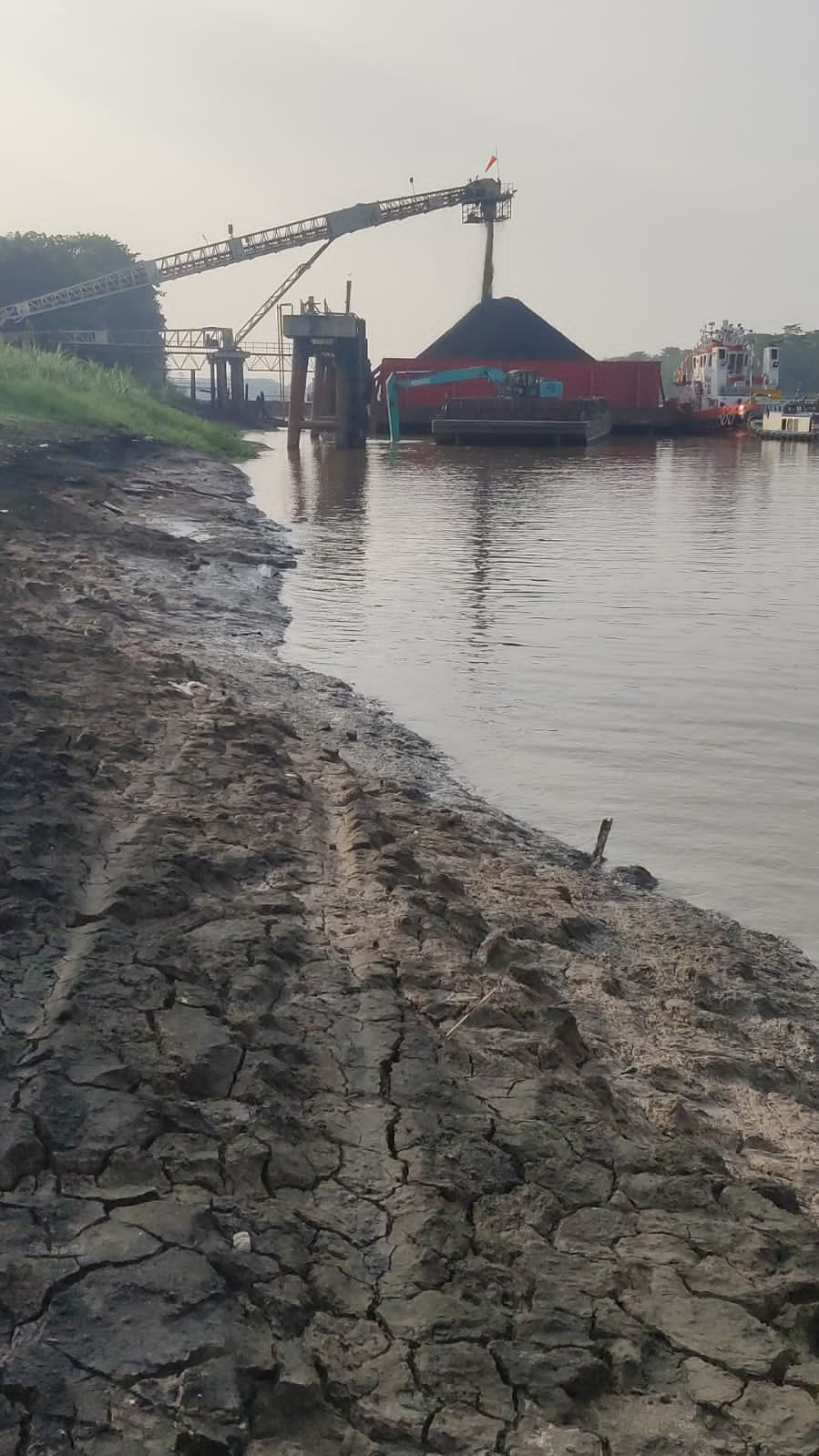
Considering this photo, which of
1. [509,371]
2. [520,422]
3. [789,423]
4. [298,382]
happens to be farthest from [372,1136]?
[509,371]

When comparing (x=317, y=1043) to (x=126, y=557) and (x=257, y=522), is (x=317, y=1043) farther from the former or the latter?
(x=257, y=522)

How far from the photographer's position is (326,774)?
5.84 m

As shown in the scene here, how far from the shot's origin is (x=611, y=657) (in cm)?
944

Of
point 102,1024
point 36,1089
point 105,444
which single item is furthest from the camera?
point 105,444

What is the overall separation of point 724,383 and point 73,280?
3269 cm

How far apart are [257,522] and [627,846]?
11994 mm

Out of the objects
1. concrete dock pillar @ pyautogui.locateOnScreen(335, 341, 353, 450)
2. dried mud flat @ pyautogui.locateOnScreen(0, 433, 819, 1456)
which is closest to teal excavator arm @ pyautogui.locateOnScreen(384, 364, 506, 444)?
concrete dock pillar @ pyautogui.locateOnScreen(335, 341, 353, 450)

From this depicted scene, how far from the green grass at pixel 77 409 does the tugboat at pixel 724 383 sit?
2405cm

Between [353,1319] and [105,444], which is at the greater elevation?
[105,444]

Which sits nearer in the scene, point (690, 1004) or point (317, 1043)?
point (317, 1043)

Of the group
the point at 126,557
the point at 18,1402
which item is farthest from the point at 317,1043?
the point at 126,557

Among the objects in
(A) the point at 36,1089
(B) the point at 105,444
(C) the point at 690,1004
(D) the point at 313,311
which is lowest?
(C) the point at 690,1004

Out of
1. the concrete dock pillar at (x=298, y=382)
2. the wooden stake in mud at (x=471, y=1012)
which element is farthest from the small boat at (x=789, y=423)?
the wooden stake in mud at (x=471, y=1012)

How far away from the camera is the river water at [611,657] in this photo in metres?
5.80
